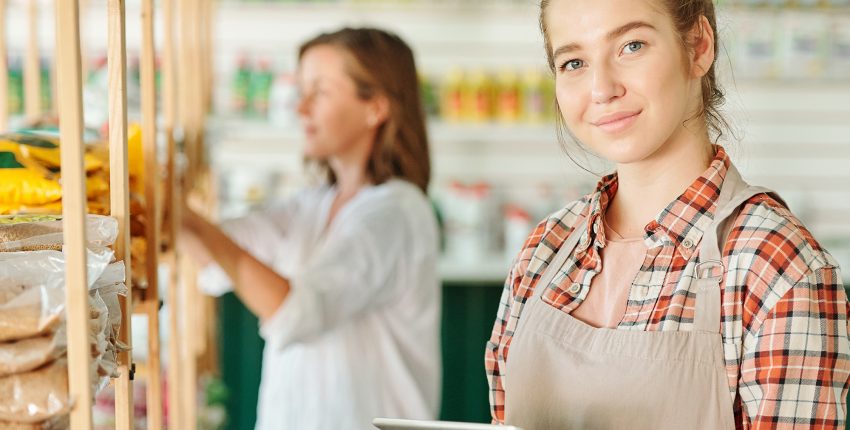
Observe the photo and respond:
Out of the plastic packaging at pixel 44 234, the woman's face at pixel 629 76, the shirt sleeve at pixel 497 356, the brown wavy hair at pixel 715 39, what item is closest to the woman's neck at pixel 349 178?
the shirt sleeve at pixel 497 356

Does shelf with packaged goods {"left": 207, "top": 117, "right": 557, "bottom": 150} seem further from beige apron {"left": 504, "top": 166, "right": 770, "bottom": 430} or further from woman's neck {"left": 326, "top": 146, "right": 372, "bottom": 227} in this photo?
beige apron {"left": 504, "top": 166, "right": 770, "bottom": 430}

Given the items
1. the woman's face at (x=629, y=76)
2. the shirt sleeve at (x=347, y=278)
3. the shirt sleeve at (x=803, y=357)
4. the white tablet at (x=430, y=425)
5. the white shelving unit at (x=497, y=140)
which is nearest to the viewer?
the white tablet at (x=430, y=425)

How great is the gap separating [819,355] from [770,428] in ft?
0.37

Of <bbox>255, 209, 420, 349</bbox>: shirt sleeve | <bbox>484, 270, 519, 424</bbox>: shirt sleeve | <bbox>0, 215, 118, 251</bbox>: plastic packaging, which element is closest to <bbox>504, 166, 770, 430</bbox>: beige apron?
<bbox>484, 270, 519, 424</bbox>: shirt sleeve

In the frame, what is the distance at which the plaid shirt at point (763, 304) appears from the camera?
128cm

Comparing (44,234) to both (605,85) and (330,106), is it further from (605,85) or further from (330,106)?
(330,106)

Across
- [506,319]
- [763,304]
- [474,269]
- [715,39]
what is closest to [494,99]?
[474,269]

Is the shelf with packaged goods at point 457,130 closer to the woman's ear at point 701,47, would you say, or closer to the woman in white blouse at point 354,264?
the woman in white blouse at point 354,264

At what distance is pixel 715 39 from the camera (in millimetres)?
1530

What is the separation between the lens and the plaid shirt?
50.6 inches

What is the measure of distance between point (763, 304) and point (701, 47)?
16.5 inches

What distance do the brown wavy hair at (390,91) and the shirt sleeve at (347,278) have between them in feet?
0.70

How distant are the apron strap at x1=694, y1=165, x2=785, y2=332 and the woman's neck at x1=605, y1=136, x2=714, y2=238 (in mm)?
91

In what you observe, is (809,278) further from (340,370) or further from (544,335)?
(340,370)
